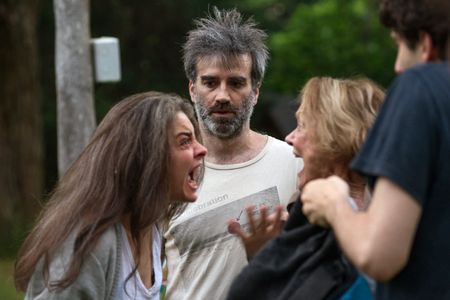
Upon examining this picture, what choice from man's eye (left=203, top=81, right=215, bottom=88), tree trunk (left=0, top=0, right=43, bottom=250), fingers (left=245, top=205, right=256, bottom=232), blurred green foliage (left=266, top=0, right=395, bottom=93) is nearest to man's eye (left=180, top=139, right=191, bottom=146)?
fingers (left=245, top=205, right=256, bottom=232)

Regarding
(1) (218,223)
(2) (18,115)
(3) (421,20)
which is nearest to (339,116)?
(3) (421,20)

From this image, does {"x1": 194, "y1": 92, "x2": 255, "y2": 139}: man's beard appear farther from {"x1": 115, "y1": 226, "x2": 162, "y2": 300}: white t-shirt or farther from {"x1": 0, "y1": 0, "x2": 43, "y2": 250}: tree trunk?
{"x1": 0, "y1": 0, "x2": 43, "y2": 250}: tree trunk

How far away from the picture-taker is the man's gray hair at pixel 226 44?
531 centimetres

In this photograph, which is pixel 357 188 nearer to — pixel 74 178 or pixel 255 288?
pixel 255 288

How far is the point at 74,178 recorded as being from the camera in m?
3.68

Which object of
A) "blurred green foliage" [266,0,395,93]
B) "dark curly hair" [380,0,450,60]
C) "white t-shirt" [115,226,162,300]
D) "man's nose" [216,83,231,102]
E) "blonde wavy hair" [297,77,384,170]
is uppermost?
"dark curly hair" [380,0,450,60]

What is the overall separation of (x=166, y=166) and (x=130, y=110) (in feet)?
0.75

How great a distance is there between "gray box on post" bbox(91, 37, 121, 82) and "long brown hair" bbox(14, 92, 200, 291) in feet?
19.3

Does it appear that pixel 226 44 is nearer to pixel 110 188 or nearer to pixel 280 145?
pixel 280 145

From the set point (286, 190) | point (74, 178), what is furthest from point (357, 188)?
point (286, 190)

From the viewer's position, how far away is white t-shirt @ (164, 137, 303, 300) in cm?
479

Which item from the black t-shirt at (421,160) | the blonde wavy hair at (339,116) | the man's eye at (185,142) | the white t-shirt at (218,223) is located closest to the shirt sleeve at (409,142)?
the black t-shirt at (421,160)

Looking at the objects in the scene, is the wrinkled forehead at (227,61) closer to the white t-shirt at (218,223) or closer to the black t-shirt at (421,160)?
the white t-shirt at (218,223)

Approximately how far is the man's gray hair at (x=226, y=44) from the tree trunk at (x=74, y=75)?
167 inches
